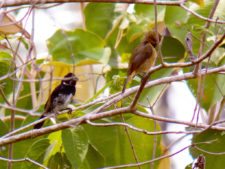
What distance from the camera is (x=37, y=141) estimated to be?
14.5 ft

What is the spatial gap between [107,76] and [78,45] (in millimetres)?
372

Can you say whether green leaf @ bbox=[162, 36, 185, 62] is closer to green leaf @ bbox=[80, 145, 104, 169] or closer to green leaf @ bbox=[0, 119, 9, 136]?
green leaf @ bbox=[80, 145, 104, 169]

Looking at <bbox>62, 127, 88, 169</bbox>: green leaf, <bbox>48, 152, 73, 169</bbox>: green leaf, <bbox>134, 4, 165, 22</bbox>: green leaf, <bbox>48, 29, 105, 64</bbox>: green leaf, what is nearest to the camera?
<bbox>62, 127, 88, 169</bbox>: green leaf

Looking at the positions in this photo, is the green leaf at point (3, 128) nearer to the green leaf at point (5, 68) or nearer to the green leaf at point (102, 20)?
the green leaf at point (5, 68)

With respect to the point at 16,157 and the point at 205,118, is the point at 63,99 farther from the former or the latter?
the point at 205,118

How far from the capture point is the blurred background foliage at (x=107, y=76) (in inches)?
173

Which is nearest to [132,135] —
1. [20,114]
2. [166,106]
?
[20,114]

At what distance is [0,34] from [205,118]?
1.65m

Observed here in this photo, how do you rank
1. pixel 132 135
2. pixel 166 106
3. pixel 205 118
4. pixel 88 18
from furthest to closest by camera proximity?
pixel 166 106, pixel 88 18, pixel 205 118, pixel 132 135

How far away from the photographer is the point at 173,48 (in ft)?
17.1

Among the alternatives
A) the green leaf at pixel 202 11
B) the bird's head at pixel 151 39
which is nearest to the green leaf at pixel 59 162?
the bird's head at pixel 151 39

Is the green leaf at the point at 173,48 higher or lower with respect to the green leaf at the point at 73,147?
higher

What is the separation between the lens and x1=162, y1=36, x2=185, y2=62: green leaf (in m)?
5.20

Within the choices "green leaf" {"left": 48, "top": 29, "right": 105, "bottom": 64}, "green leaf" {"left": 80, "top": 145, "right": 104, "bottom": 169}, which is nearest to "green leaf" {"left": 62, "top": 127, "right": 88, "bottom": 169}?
"green leaf" {"left": 80, "top": 145, "right": 104, "bottom": 169}
